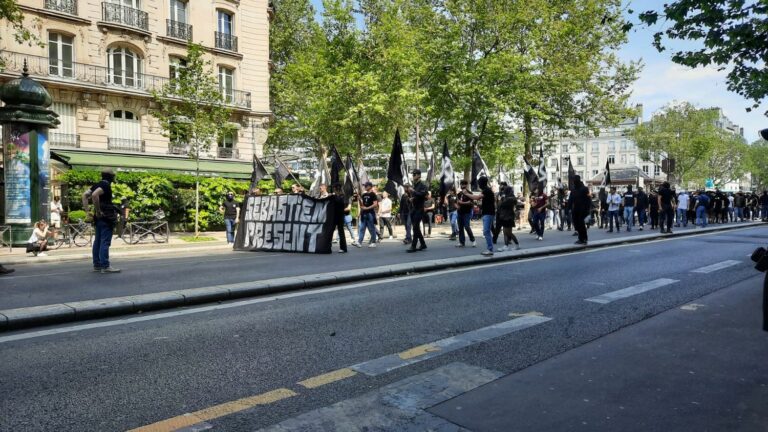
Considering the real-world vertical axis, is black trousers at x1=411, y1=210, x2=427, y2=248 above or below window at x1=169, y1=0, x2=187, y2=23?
below

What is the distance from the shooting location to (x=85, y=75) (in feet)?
87.2

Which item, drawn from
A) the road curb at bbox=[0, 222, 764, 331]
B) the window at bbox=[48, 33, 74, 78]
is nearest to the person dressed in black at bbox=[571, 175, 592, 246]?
the road curb at bbox=[0, 222, 764, 331]

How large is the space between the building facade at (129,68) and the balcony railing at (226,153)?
0.20 feet

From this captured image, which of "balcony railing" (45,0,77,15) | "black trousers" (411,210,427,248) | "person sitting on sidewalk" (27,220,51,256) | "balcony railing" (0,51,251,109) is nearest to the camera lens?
"black trousers" (411,210,427,248)

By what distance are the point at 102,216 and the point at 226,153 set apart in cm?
2264

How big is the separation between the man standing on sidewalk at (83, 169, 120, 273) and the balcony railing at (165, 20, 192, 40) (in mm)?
23265

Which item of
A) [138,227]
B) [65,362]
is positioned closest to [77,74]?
[138,227]

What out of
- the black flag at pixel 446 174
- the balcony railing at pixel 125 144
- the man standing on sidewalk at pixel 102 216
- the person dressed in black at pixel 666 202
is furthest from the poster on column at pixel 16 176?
the person dressed in black at pixel 666 202

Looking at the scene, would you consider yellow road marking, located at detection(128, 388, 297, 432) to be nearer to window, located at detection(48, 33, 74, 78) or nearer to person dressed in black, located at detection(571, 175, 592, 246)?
person dressed in black, located at detection(571, 175, 592, 246)

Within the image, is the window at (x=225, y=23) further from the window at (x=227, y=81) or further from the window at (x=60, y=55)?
the window at (x=60, y=55)

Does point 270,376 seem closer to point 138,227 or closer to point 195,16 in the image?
point 138,227

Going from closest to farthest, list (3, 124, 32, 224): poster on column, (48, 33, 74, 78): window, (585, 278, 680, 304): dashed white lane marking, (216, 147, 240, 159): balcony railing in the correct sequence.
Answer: (585, 278, 680, 304): dashed white lane marking, (3, 124, 32, 224): poster on column, (48, 33, 74, 78): window, (216, 147, 240, 159): balcony railing

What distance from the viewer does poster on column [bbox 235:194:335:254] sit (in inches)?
508

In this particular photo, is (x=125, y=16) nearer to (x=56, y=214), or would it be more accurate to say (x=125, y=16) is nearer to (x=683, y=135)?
(x=56, y=214)
